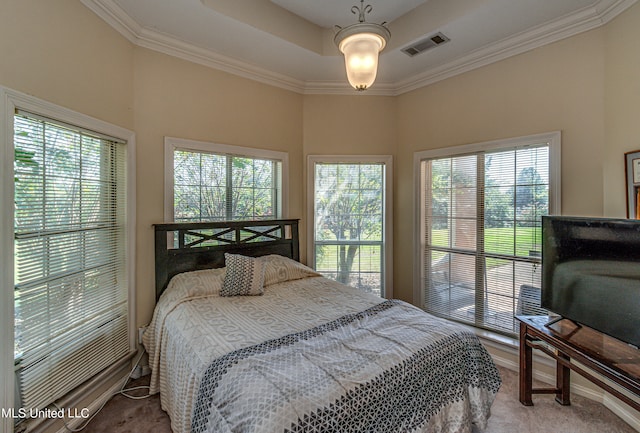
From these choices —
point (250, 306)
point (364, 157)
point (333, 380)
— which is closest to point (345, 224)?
point (364, 157)

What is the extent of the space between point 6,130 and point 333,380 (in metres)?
2.00

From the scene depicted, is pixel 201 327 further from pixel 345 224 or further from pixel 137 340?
pixel 345 224

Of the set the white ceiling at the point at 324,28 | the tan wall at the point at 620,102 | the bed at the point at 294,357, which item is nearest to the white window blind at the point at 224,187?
the bed at the point at 294,357

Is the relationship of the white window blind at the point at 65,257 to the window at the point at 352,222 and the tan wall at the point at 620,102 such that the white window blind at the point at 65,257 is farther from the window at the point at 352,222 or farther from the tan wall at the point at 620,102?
the tan wall at the point at 620,102

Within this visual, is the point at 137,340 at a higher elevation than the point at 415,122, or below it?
below

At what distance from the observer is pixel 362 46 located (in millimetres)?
1601

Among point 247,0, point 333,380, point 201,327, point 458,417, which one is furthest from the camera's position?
point 247,0

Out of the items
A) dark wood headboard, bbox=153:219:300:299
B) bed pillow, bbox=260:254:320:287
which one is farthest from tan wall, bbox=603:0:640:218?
dark wood headboard, bbox=153:219:300:299

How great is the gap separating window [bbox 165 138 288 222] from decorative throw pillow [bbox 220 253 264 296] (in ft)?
2.05

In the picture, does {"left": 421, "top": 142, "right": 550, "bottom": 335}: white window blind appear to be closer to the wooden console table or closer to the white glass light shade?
the wooden console table

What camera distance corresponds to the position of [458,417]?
1604mm

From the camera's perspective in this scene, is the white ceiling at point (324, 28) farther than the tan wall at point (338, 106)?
Yes

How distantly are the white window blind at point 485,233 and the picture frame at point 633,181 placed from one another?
485 mm

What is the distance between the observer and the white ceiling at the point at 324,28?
2.14 metres
